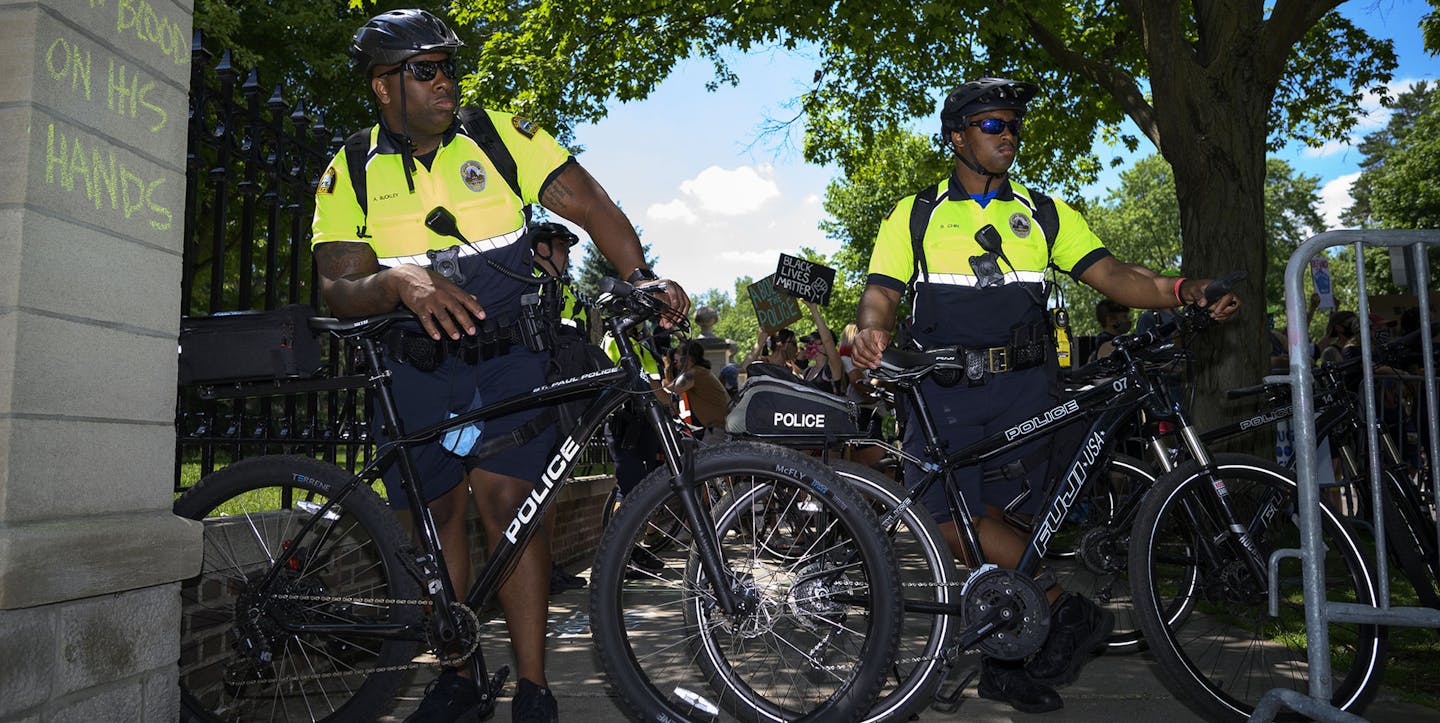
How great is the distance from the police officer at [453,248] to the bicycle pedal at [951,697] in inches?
50.0

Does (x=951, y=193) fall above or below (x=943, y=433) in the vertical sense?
above

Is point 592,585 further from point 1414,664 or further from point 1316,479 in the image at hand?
point 1414,664

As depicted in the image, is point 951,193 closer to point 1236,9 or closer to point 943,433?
point 943,433

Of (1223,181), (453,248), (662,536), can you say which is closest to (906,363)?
(662,536)

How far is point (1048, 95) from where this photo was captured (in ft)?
45.9

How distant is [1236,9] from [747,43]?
5.55m

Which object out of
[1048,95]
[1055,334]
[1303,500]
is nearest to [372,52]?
[1055,334]

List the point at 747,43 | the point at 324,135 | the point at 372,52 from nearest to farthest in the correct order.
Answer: the point at 372,52
the point at 324,135
the point at 747,43

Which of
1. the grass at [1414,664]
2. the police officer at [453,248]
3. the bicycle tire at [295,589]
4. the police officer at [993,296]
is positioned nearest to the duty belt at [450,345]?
the police officer at [453,248]

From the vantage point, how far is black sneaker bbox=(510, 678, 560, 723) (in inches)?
134

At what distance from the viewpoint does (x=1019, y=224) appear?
447 centimetres

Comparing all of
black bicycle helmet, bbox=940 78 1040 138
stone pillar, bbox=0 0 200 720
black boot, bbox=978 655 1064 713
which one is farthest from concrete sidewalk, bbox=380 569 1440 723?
black bicycle helmet, bbox=940 78 1040 138

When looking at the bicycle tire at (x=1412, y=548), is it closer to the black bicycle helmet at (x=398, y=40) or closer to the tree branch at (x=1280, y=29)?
the black bicycle helmet at (x=398, y=40)

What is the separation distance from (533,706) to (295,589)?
0.85 meters
